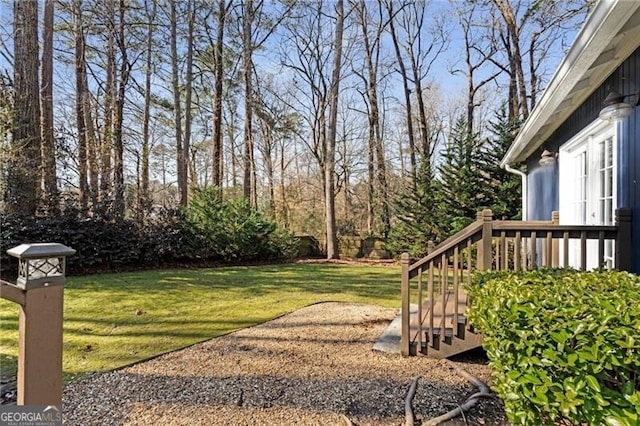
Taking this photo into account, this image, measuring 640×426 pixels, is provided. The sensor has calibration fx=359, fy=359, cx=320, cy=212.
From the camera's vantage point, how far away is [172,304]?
216 inches

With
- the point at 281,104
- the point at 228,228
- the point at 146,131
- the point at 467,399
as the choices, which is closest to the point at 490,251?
the point at 467,399

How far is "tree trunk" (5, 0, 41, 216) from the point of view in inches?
294

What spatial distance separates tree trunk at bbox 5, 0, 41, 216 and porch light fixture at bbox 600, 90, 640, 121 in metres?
9.69

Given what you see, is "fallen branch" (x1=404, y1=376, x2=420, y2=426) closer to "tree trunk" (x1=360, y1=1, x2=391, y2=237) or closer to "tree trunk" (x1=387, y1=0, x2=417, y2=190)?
"tree trunk" (x1=360, y1=1, x2=391, y2=237)

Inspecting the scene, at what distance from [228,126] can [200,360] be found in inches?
565

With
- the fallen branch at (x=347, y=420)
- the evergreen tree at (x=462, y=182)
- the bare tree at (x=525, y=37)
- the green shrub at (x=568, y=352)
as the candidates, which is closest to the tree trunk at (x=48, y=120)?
the fallen branch at (x=347, y=420)

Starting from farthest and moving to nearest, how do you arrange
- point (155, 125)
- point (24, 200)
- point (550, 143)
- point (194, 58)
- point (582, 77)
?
point (155, 125)
point (194, 58)
point (24, 200)
point (550, 143)
point (582, 77)

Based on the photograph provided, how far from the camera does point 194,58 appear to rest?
536 inches

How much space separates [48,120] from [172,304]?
624cm

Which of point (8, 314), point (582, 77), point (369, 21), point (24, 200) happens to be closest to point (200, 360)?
point (8, 314)

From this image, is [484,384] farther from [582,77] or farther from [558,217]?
[558,217]

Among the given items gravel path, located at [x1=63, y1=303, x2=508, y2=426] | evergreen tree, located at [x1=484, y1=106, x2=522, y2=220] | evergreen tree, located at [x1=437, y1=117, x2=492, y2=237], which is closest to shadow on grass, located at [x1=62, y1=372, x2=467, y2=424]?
gravel path, located at [x1=63, y1=303, x2=508, y2=426]

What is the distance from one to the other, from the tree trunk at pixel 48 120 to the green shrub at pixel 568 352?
364 inches

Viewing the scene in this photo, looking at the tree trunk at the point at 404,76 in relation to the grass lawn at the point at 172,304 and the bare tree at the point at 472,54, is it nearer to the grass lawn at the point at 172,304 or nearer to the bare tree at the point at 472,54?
the bare tree at the point at 472,54
